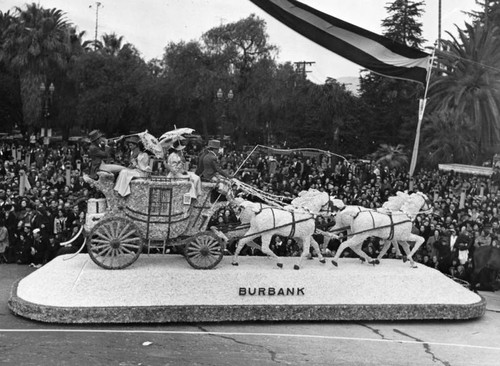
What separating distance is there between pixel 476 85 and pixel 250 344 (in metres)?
27.8

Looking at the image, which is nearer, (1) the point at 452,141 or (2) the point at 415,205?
(2) the point at 415,205

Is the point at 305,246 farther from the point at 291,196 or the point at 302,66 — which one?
the point at 302,66

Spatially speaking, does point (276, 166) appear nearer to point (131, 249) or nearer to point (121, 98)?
point (131, 249)

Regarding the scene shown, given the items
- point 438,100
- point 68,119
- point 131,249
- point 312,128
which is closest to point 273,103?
point 312,128

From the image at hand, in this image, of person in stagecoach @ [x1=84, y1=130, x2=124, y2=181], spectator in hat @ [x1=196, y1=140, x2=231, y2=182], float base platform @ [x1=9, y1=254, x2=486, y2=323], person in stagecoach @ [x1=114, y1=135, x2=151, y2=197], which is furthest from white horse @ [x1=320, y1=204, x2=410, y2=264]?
person in stagecoach @ [x1=84, y1=130, x2=124, y2=181]

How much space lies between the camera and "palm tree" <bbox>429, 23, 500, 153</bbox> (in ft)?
114

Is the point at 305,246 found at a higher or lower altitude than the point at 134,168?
lower

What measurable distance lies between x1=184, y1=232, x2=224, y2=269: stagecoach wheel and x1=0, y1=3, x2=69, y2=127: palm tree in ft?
102

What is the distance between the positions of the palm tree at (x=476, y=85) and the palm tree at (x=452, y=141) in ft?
2.86

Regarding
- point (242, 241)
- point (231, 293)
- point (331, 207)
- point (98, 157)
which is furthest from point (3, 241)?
point (331, 207)

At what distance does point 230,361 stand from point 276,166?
669 inches

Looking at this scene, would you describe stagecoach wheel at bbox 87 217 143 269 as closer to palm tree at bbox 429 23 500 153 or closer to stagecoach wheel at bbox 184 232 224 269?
stagecoach wheel at bbox 184 232 224 269

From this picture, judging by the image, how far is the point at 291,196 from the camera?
20797mm

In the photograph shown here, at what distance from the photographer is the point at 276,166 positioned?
1051 inches
